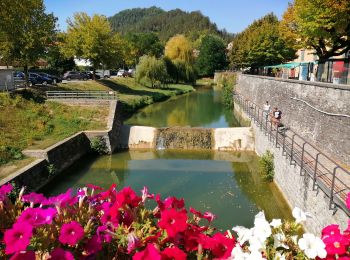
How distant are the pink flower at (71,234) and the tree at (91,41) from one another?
34991 mm

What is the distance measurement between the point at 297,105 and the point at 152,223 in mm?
17219

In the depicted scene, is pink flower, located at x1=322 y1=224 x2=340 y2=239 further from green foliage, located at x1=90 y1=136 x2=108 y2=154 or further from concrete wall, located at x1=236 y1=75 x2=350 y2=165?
green foliage, located at x1=90 y1=136 x2=108 y2=154

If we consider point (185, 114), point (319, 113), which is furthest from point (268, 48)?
point (319, 113)

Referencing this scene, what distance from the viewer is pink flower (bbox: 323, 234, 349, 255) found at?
2199mm

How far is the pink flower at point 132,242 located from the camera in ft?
7.67

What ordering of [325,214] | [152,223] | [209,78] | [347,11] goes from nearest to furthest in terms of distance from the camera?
[152,223] < [325,214] < [347,11] < [209,78]

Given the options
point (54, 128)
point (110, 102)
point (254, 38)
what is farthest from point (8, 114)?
point (254, 38)

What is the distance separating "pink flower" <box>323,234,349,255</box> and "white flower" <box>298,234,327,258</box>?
0.07 meters

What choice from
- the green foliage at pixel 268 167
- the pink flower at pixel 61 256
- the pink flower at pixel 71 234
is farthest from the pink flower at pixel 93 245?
the green foliage at pixel 268 167

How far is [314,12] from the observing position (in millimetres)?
21828

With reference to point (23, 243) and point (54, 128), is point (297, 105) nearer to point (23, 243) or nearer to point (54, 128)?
point (54, 128)

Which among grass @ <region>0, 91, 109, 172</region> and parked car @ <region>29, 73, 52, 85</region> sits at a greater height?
parked car @ <region>29, 73, 52, 85</region>

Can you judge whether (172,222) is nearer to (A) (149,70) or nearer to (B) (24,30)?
(B) (24,30)

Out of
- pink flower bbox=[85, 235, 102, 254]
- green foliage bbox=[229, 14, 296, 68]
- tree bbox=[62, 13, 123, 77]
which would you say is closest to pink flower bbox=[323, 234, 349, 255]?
pink flower bbox=[85, 235, 102, 254]
